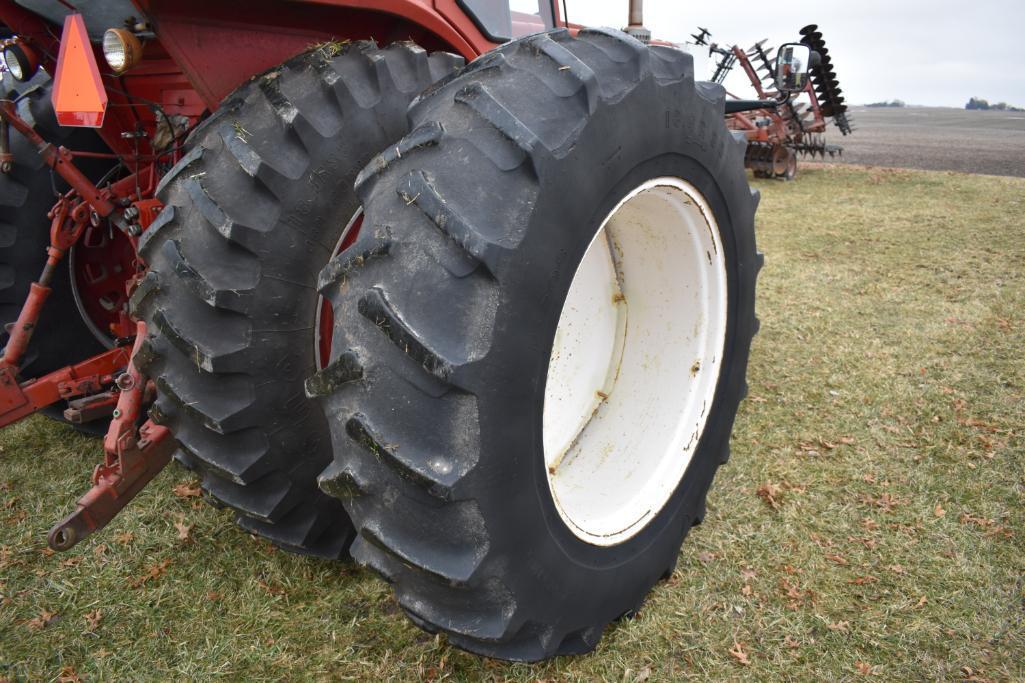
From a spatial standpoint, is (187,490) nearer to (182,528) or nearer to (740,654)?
(182,528)

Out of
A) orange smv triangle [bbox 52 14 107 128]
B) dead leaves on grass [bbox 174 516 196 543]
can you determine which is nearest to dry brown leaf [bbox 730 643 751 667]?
dead leaves on grass [bbox 174 516 196 543]

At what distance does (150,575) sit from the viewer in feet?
8.21

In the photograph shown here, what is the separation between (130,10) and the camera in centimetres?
203

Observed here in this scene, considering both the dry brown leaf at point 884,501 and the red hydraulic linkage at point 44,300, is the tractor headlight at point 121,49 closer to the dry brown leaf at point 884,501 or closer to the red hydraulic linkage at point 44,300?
the red hydraulic linkage at point 44,300

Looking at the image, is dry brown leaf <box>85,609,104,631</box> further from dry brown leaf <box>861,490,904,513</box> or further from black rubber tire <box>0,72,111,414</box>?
dry brown leaf <box>861,490,904,513</box>

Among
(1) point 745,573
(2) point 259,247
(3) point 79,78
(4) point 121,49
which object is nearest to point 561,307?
(2) point 259,247

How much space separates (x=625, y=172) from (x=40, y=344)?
9.57 feet

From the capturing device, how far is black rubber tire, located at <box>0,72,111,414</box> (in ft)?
10.2

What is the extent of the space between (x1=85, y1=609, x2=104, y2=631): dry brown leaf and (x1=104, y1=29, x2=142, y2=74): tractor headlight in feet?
5.66

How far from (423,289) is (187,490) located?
2168 mm

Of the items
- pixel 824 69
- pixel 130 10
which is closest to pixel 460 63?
pixel 130 10

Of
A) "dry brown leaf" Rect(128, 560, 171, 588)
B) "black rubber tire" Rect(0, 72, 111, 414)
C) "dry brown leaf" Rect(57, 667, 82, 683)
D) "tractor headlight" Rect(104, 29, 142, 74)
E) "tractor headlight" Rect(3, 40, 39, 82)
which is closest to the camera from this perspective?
"tractor headlight" Rect(104, 29, 142, 74)

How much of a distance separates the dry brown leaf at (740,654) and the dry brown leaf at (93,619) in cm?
205

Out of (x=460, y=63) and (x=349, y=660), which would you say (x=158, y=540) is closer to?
(x=349, y=660)
